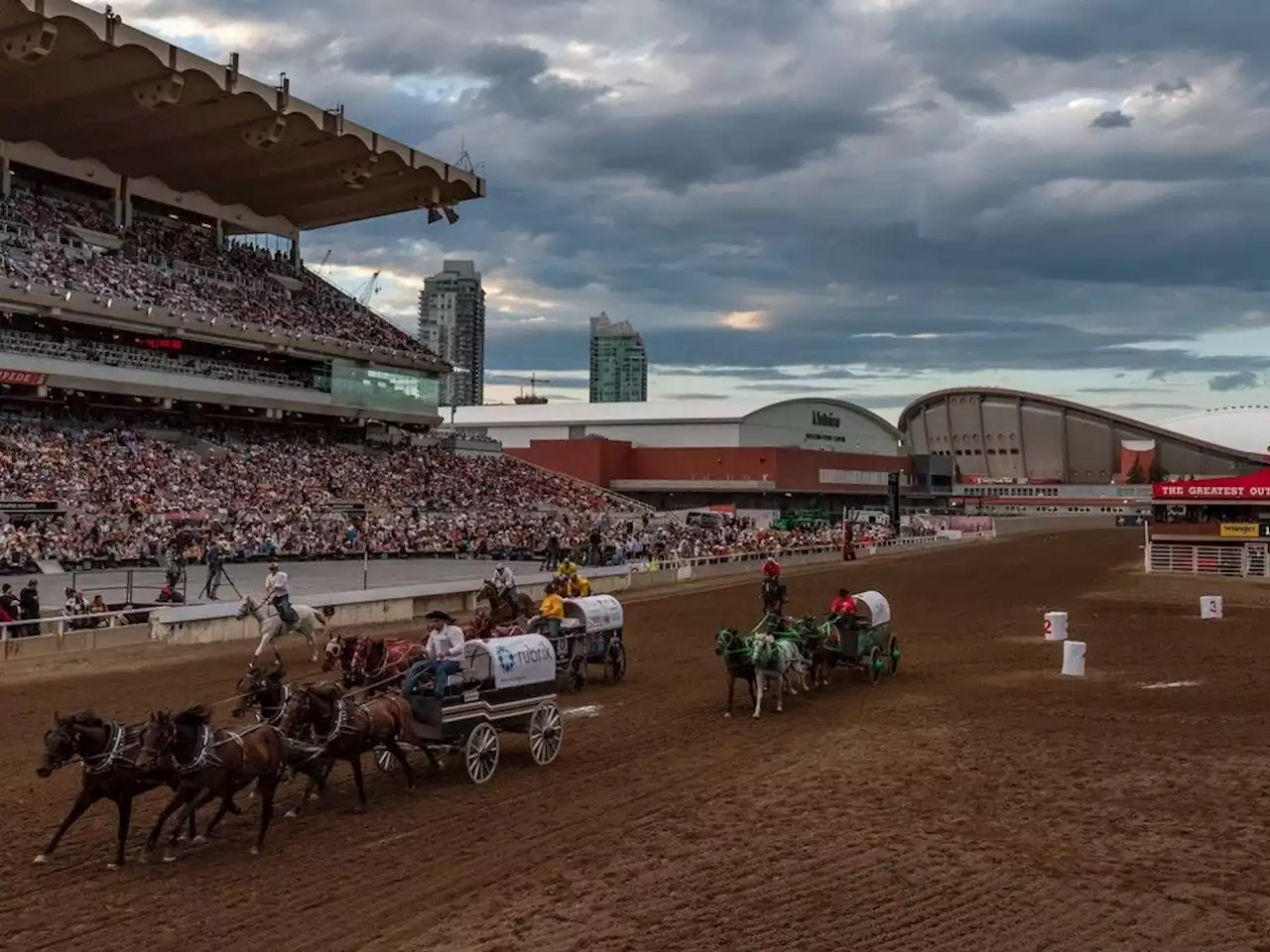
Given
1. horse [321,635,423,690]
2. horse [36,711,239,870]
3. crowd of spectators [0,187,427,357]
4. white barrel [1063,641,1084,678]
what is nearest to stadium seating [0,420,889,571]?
crowd of spectators [0,187,427,357]

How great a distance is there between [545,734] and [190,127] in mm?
41604

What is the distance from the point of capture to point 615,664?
16.6 m

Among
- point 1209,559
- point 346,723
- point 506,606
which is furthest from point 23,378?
point 1209,559

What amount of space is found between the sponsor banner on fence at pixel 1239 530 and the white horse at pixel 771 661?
31.7m

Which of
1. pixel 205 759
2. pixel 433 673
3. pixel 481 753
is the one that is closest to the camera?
pixel 205 759

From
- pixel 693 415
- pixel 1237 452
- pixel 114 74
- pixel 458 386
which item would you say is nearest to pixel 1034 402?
pixel 1237 452

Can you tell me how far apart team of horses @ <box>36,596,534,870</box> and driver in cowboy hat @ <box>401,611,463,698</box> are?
0.22 m

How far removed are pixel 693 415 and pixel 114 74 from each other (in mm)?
47461

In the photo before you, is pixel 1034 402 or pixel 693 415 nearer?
pixel 693 415

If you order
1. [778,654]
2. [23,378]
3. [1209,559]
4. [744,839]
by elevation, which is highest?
[23,378]

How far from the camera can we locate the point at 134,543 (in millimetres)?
31281

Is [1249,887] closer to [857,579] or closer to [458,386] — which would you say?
[857,579]

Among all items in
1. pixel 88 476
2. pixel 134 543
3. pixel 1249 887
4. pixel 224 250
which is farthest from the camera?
pixel 224 250

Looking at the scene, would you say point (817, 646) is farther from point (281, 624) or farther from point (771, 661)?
point (281, 624)
